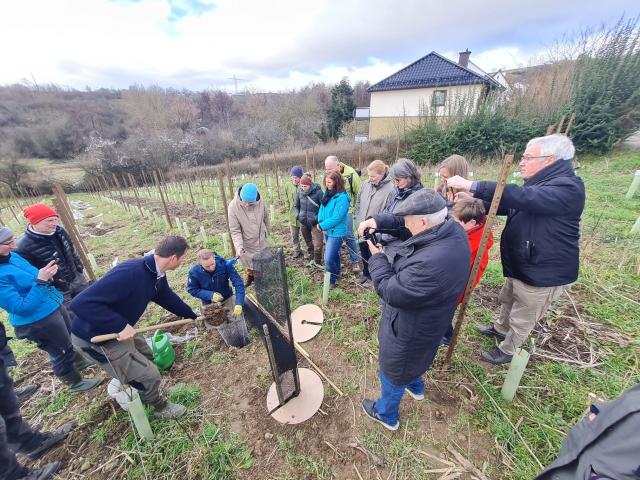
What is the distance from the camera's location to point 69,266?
343 centimetres

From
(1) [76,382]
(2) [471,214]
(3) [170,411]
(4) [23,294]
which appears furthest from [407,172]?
(1) [76,382]

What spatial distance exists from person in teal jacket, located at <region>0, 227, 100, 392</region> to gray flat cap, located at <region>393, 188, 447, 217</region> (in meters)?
3.54

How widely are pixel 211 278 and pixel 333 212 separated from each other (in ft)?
6.70

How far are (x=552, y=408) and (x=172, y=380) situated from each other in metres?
4.11

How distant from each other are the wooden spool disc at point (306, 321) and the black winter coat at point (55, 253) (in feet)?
10.2

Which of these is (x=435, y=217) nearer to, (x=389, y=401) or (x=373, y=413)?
(x=389, y=401)

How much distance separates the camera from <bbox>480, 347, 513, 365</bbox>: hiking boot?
2.89m

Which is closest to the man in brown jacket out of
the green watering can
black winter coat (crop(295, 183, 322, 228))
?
black winter coat (crop(295, 183, 322, 228))

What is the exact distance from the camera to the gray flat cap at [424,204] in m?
1.70

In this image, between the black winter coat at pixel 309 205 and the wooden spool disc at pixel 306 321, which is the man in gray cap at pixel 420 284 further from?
the black winter coat at pixel 309 205

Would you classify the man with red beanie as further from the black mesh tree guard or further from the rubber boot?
the black mesh tree guard

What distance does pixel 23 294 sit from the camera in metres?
2.60

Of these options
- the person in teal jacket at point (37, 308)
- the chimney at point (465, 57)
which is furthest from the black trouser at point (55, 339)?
the chimney at point (465, 57)

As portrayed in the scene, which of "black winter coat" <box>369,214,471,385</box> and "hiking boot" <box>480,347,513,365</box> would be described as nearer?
"black winter coat" <box>369,214,471,385</box>
